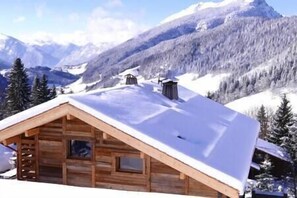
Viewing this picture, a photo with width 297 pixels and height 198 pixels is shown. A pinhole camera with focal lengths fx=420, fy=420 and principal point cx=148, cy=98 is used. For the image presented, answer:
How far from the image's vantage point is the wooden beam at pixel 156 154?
32.6 feet

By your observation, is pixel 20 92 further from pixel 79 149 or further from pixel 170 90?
pixel 79 149

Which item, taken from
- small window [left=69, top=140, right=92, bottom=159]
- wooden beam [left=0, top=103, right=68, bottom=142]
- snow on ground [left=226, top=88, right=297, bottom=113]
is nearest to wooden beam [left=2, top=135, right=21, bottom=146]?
wooden beam [left=0, top=103, right=68, bottom=142]

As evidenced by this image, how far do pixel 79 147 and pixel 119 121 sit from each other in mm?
3067

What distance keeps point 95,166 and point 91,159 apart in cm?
24

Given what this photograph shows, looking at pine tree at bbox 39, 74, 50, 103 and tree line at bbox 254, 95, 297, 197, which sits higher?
pine tree at bbox 39, 74, 50, 103

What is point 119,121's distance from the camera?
37.2 feet

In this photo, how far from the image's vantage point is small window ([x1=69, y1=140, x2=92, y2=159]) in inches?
511

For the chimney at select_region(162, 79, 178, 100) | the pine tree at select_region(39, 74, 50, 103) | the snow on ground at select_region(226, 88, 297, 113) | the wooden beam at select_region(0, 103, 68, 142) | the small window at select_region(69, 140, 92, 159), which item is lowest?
the small window at select_region(69, 140, 92, 159)

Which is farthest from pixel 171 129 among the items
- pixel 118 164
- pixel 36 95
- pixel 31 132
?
pixel 36 95

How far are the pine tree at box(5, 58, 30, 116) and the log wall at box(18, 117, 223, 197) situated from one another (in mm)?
35301

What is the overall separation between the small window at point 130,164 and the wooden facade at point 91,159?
144 mm

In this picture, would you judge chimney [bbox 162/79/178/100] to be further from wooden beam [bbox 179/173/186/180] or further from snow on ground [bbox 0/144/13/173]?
snow on ground [bbox 0/144/13/173]

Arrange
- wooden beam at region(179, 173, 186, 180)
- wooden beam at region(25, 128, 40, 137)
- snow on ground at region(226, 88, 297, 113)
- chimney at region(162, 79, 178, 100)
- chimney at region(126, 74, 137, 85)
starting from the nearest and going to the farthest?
1. wooden beam at region(179, 173, 186, 180)
2. wooden beam at region(25, 128, 40, 137)
3. chimney at region(162, 79, 178, 100)
4. chimney at region(126, 74, 137, 85)
5. snow on ground at region(226, 88, 297, 113)

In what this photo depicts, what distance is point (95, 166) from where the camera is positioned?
12477 mm
